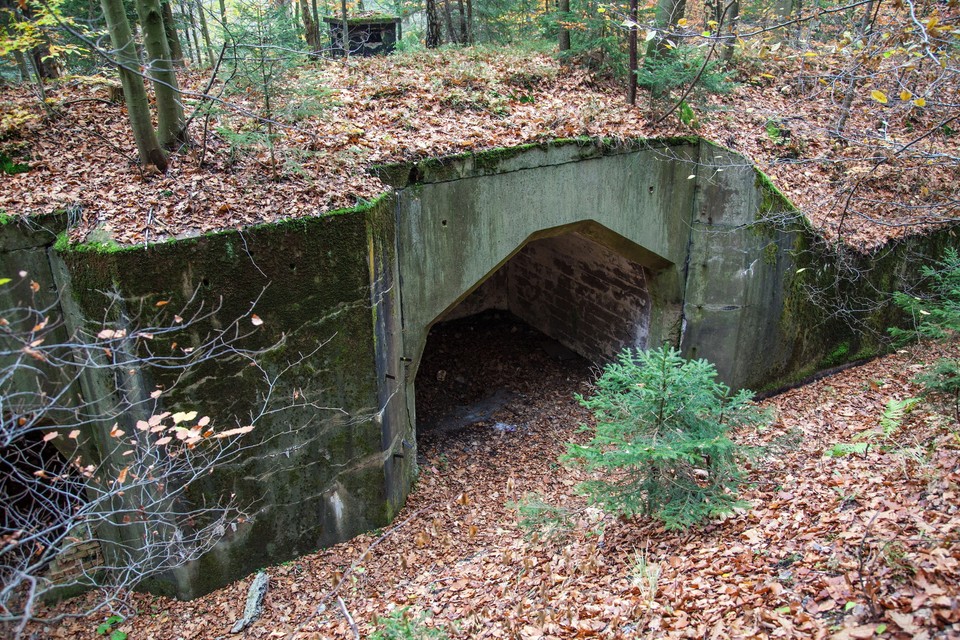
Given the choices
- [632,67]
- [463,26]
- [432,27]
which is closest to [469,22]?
[463,26]

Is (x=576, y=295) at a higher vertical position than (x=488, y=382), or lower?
higher

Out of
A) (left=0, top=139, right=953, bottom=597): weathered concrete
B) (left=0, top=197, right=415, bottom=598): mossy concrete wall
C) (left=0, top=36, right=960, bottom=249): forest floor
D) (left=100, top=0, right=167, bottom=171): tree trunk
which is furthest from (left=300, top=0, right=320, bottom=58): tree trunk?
(left=0, top=197, right=415, bottom=598): mossy concrete wall

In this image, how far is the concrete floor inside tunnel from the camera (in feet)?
31.9

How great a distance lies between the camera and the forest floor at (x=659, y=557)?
13.0ft

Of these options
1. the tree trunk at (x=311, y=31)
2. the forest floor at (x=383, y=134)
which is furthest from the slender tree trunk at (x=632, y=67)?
the tree trunk at (x=311, y=31)

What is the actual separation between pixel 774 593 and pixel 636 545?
4.47ft

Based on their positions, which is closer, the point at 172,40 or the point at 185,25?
the point at 172,40

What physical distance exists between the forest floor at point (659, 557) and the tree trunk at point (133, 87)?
4.26 meters

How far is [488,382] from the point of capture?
36.3 feet

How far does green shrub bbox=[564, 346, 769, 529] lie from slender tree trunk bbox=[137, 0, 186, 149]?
15.3 feet

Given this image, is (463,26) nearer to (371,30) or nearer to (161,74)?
(371,30)

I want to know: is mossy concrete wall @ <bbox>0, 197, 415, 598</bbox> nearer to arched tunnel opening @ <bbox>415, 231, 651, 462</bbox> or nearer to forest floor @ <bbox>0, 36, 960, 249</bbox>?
forest floor @ <bbox>0, 36, 960, 249</bbox>

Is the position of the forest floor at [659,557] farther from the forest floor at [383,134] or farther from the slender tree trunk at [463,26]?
the slender tree trunk at [463,26]

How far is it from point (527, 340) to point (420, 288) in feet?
16.5
